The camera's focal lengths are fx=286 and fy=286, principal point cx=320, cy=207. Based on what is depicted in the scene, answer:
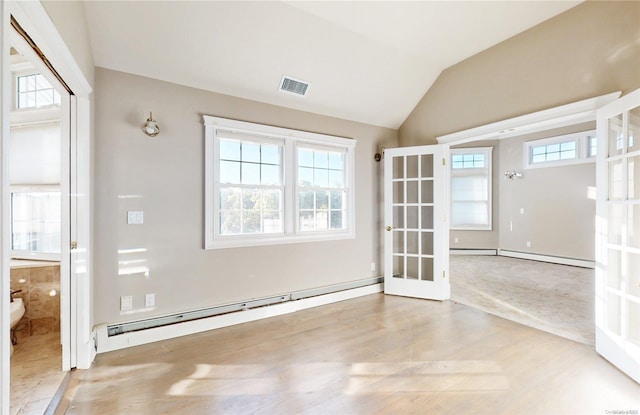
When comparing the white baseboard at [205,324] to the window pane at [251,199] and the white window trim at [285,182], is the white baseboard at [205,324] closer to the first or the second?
the white window trim at [285,182]

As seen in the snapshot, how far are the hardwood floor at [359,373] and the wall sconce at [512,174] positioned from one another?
16.0 ft

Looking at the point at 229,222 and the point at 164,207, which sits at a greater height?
the point at 164,207

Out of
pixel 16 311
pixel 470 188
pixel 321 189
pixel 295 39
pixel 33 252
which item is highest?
pixel 295 39

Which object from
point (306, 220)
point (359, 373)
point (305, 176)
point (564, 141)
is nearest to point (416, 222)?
point (306, 220)

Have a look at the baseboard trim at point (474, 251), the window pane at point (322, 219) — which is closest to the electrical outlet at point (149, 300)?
the window pane at point (322, 219)

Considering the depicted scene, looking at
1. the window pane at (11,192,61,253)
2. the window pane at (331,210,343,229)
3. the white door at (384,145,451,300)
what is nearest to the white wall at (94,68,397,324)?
the window pane at (331,210,343,229)

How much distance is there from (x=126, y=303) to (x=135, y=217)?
77 centimetres

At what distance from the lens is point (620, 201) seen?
7.18 feet

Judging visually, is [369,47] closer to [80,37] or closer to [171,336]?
[80,37]

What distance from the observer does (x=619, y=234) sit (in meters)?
2.24

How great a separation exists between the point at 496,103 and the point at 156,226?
380 centimetres

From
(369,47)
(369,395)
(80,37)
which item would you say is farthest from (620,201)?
(80,37)

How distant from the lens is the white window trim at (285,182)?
2.91 meters

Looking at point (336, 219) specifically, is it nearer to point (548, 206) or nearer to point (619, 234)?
point (619, 234)
